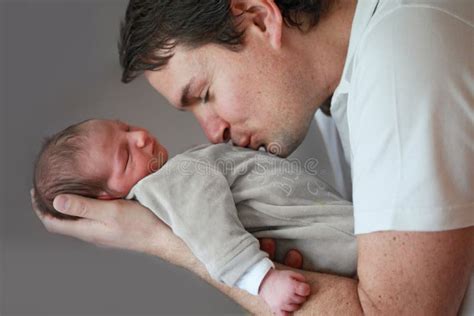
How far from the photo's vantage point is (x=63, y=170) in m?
1.16

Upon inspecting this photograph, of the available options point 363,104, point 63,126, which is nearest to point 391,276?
point 363,104

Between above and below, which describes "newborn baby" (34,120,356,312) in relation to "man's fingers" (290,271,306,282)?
above

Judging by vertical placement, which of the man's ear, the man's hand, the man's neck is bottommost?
the man's hand

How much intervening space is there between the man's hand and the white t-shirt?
410 millimetres

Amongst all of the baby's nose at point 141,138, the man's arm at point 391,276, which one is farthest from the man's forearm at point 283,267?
the baby's nose at point 141,138

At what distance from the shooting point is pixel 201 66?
121cm

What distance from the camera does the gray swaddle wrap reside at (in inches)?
41.7

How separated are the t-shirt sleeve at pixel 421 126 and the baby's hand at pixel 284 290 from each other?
0.16 m

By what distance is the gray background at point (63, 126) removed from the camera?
1.20 m

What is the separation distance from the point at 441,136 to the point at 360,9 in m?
0.30

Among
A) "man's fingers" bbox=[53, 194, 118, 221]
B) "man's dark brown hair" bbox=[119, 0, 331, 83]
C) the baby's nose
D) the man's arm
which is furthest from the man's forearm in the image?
"man's dark brown hair" bbox=[119, 0, 331, 83]

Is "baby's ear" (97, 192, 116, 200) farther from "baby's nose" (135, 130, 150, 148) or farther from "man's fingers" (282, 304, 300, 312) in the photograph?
"man's fingers" (282, 304, 300, 312)

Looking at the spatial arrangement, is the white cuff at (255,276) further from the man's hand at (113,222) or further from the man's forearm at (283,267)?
the man's hand at (113,222)

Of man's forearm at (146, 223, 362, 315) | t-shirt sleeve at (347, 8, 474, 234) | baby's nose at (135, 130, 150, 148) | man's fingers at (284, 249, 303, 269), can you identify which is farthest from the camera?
baby's nose at (135, 130, 150, 148)
